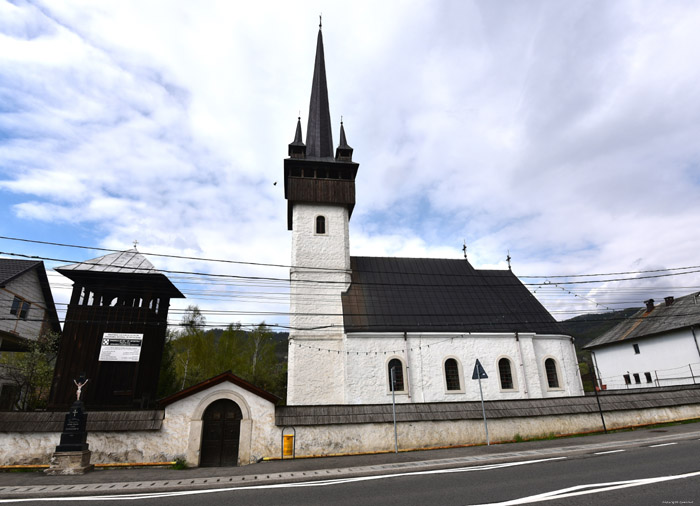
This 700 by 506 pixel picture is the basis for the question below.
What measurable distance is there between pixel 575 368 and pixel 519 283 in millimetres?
7032

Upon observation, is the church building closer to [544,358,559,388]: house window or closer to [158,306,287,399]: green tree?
[544,358,559,388]: house window

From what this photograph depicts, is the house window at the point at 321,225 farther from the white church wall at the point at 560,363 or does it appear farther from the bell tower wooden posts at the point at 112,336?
the white church wall at the point at 560,363

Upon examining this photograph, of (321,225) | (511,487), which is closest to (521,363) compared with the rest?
(321,225)

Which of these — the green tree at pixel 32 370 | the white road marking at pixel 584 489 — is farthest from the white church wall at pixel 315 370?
the white road marking at pixel 584 489

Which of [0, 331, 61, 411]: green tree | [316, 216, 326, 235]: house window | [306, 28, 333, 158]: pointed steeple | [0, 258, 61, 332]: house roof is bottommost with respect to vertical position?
[0, 331, 61, 411]: green tree

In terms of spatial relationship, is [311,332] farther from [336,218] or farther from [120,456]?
[120,456]

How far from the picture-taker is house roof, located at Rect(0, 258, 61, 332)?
889 inches

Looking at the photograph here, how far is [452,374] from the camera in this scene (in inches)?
868

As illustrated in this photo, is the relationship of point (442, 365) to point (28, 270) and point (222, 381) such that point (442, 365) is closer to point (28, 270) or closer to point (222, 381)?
point (222, 381)

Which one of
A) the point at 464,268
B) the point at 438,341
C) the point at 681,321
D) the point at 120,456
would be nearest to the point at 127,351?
the point at 120,456

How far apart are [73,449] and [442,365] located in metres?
17.4

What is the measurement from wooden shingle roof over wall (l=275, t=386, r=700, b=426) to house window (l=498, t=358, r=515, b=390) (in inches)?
239

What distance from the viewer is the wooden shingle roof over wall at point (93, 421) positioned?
39.8 feet

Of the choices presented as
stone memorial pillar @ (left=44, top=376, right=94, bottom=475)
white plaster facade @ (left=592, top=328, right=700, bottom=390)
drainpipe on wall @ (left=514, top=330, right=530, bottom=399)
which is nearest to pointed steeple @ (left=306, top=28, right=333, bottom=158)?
drainpipe on wall @ (left=514, top=330, right=530, bottom=399)
